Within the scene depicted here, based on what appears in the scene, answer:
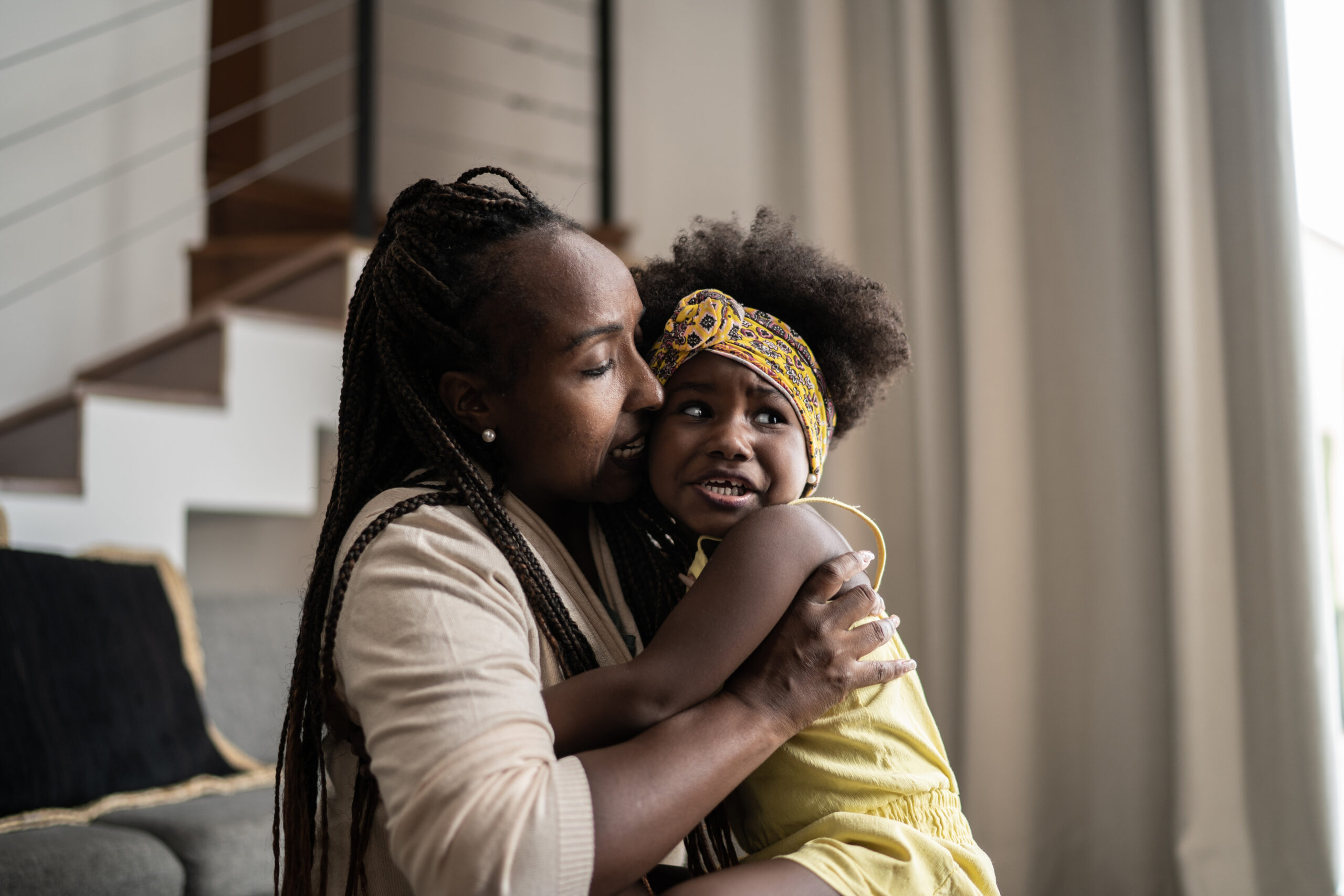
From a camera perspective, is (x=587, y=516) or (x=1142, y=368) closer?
(x=587, y=516)

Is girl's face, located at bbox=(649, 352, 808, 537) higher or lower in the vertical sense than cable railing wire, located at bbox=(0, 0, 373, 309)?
lower

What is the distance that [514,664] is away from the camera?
939 millimetres

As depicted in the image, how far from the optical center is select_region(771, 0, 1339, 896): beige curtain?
2.11 metres

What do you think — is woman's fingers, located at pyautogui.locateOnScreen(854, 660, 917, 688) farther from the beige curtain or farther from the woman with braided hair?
the beige curtain

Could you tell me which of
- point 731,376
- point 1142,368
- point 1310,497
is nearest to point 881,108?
point 1142,368

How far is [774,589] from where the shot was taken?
1112mm

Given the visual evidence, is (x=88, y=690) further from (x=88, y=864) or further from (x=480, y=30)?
(x=480, y=30)

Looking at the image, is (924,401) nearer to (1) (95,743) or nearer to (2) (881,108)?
(2) (881,108)

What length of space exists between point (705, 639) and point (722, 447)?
0.99ft

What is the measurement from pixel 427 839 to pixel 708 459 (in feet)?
1.89

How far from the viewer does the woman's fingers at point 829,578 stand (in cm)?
115

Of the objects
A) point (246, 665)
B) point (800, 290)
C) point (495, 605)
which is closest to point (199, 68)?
point (246, 665)

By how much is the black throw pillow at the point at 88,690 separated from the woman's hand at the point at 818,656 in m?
1.55

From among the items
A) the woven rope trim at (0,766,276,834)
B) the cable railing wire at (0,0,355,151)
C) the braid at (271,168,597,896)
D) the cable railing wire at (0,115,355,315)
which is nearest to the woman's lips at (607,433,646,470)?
the braid at (271,168,597,896)
